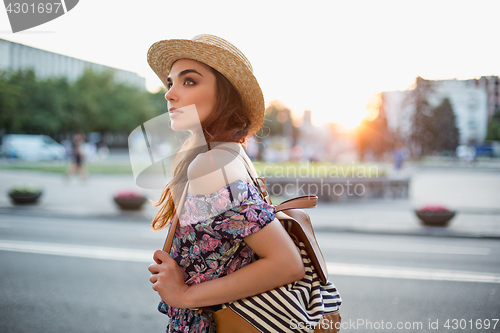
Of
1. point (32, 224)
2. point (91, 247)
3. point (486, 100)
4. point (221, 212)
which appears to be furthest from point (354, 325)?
point (486, 100)

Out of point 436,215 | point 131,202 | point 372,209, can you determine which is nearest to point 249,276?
point 436,215

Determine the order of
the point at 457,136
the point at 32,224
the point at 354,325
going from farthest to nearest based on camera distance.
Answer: the point at 457,136, the point at 32,224, the point at 354,325

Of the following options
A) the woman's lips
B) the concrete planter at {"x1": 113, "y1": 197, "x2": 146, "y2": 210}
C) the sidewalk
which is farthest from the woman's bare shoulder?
the concrete planter at {"x1": 113, "y1": 197, "x2": 146, "y2": 210}

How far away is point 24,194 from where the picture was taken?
11.1m

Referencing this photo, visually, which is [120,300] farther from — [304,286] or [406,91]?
[406,91]

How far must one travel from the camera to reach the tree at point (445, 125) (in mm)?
13930

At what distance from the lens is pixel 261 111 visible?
1460 mm

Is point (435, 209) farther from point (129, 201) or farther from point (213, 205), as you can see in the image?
point (213, 205)

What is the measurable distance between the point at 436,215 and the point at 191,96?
8.50 metres

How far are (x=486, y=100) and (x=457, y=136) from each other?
260 centimetres

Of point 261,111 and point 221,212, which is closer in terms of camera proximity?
point 221,212

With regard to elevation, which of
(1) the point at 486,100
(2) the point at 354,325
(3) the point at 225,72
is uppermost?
(3) the point at 225,72

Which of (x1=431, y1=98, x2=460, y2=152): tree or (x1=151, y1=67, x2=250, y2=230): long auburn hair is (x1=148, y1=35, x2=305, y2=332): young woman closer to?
(x1=151, y1=67, x2=250, y2=230): long auburn hair

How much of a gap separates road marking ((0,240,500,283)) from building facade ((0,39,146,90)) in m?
10.8
